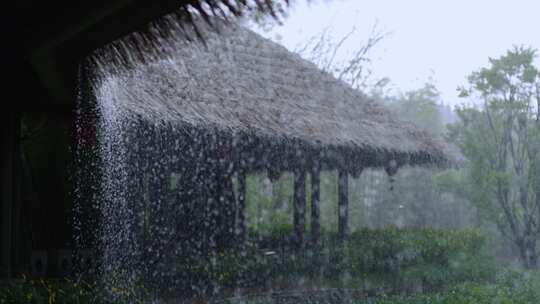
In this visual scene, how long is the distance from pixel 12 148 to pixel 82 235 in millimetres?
2549

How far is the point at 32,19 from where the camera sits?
293 cm

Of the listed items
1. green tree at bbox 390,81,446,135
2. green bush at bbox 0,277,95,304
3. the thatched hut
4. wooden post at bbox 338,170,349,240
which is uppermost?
green tree at bbox 390,81,446,135

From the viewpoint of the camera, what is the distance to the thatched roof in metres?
7.66

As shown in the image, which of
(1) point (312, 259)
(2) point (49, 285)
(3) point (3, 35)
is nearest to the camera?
(3) point (3, 35)

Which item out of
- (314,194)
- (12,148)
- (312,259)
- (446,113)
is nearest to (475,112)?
(314,194)

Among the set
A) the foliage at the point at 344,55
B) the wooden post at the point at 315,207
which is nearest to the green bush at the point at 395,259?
the wooden post at the point at 315,207

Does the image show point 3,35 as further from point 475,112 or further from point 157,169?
point 475,112

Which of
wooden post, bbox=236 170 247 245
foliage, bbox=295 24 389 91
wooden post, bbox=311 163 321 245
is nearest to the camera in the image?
wooden post, bbox=311 163 321 245

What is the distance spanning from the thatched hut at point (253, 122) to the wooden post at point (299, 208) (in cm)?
2

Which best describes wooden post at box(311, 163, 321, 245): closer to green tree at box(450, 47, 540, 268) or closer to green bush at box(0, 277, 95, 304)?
green tree at box(450, 47, 540, 268)

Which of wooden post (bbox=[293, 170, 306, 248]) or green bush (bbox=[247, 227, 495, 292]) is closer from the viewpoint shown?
green bush (bbox=[247, 227, 495, 292])

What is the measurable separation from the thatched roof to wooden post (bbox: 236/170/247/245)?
173cm

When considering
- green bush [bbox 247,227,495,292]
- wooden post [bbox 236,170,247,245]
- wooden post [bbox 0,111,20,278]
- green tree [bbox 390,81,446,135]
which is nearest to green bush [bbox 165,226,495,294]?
green bush [bbox 247,227,495,292]

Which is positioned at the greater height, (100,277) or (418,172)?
(418,172)
